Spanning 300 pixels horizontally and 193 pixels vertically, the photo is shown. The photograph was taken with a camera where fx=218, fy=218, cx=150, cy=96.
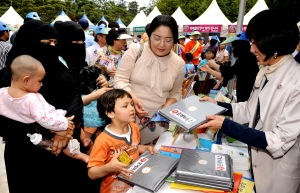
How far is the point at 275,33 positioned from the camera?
1.39m

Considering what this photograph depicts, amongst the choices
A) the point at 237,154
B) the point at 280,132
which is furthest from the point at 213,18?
the point at 280,132

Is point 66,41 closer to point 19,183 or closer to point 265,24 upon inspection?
point 19,183

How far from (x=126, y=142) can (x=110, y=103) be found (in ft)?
1.10

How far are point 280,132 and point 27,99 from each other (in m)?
1.65

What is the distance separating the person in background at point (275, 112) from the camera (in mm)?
1377

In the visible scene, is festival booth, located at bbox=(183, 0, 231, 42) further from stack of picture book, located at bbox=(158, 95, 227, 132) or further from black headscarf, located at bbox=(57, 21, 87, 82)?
stack of picture book, located at bbox=(158, 95, 227, 132)

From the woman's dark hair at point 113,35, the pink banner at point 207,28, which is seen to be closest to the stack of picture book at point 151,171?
the woman's dark hair at point 113,35

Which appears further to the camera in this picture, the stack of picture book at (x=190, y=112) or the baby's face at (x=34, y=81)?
the stack of picture book at (x=190, y=112)

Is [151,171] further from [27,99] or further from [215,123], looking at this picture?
[27,99]

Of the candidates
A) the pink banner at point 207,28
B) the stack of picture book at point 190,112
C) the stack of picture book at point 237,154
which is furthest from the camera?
the pink banner at point 207,28

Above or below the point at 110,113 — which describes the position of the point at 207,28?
above

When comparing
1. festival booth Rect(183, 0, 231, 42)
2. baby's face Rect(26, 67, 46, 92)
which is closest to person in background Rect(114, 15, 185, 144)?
baby's face Rect(26, 67, 46, 92)

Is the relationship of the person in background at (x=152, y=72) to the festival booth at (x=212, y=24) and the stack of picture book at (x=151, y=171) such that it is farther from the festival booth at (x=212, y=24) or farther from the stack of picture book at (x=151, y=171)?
the festival booth at (x=212, y=24)

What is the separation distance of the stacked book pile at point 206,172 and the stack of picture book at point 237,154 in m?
0.24
